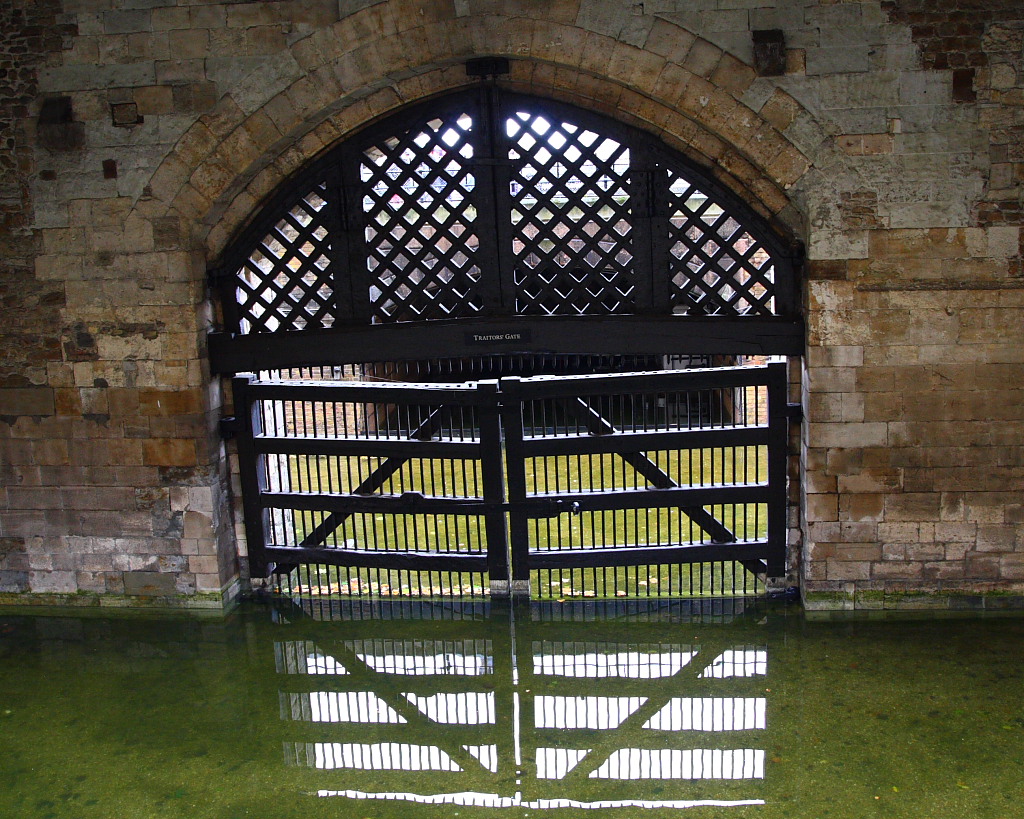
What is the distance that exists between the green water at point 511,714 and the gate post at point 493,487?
28 cm

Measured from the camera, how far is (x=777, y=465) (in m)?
6.64

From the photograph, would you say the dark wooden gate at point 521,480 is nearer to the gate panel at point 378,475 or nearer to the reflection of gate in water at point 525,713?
the gate panel at point 378,475

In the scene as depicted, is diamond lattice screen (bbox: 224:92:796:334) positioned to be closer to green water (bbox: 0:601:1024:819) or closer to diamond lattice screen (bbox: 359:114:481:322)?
diamond lattice screen (bbox: 359:114:481:322)

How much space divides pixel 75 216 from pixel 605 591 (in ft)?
14.3

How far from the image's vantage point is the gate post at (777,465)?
21.4 feet

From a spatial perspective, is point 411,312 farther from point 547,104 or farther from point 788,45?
point 788,45

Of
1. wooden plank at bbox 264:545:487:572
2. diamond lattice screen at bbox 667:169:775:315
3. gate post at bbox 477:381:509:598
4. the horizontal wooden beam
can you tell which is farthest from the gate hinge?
diamond lattice screen at bbox 667:169:775:315

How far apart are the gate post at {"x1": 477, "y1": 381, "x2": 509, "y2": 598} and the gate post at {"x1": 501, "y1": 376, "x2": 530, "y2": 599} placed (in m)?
0.05

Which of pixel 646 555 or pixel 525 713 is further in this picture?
pixel 646 555

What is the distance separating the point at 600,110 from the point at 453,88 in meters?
0.95

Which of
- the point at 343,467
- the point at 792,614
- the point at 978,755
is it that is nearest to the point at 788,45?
the point at 792,614

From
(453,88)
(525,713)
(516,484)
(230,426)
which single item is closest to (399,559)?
(516,484)

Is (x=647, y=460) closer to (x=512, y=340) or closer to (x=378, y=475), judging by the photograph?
(x=512, y=340)

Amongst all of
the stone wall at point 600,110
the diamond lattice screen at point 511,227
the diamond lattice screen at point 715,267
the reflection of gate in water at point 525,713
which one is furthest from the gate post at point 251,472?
the diamond lattice screen at point 715,267
